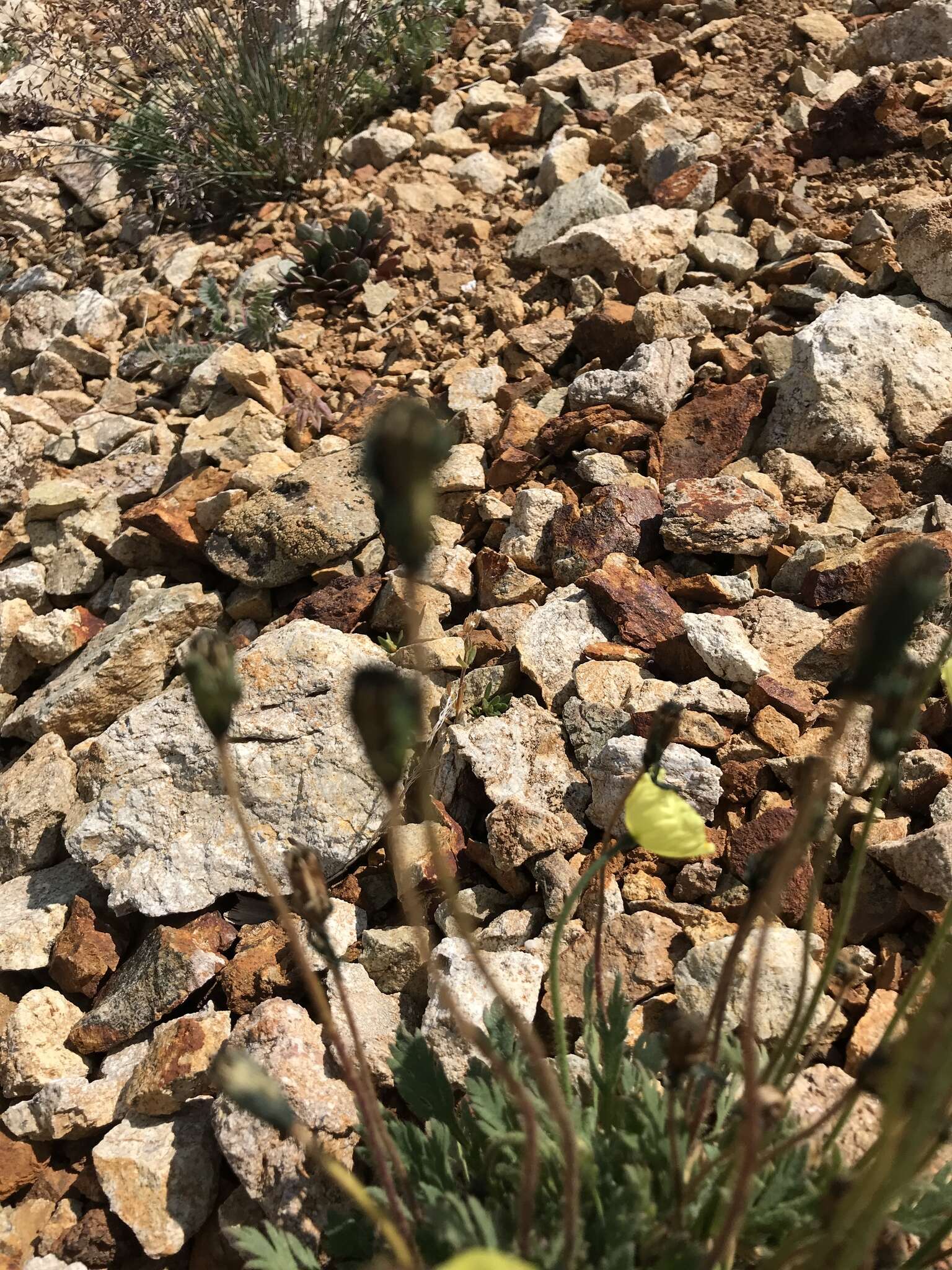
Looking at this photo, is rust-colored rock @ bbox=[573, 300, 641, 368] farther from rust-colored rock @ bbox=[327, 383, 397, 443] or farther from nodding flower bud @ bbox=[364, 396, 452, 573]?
nodding flower bud @ bbox=[364, 396, 452, 573]

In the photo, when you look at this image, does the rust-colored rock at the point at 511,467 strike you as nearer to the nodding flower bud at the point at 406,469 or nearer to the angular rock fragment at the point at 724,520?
the angular rock fragment at the point at 724,520

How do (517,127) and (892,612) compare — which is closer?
(892,612)

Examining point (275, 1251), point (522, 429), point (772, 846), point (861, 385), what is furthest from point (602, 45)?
point (275, 1251)

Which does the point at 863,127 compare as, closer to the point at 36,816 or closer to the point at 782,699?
the point at 782,699

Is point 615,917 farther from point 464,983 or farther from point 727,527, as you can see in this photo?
point 727,527

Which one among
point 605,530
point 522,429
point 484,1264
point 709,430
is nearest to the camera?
point 484,1264

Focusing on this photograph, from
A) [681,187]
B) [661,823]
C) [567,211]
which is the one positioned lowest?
[661,823]

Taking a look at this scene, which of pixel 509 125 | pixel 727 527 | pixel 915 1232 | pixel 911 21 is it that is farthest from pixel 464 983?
pixel 911 21

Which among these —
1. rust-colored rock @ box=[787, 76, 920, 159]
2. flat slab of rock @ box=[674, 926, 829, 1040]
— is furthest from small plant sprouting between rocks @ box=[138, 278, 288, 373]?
flat slab of rock @ box=[674, 926, 829, 1040]
